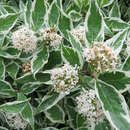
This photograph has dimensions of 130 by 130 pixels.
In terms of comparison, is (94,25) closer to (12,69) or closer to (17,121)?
(12,69)

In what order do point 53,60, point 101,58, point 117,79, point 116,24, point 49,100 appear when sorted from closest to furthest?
1. point 101,58
2. point 117,79
3. point 49,100
4. point 53,60
5. point 116,24

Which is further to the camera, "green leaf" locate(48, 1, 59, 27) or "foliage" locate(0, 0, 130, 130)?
"green leaf" locate(48, 1, 59, 27)

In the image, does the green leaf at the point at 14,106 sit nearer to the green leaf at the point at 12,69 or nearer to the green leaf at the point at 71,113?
the green leaf at the point at 12,69

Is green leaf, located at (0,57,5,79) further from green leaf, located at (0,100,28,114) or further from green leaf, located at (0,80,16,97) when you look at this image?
green leaf, located at (0,100,28,114)

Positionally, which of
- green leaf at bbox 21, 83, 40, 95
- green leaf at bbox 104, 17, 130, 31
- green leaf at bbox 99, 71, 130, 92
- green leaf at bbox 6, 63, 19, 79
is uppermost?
green leaf at bbox 104, 17, 130, 31

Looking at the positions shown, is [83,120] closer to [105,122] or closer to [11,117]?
[105,122]

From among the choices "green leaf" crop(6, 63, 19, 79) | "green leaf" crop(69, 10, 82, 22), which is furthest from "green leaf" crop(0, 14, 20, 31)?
"green leaf" crop(69, 10, 82, 22)

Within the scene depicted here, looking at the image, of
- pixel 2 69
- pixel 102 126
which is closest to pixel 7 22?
pixel 2 69
